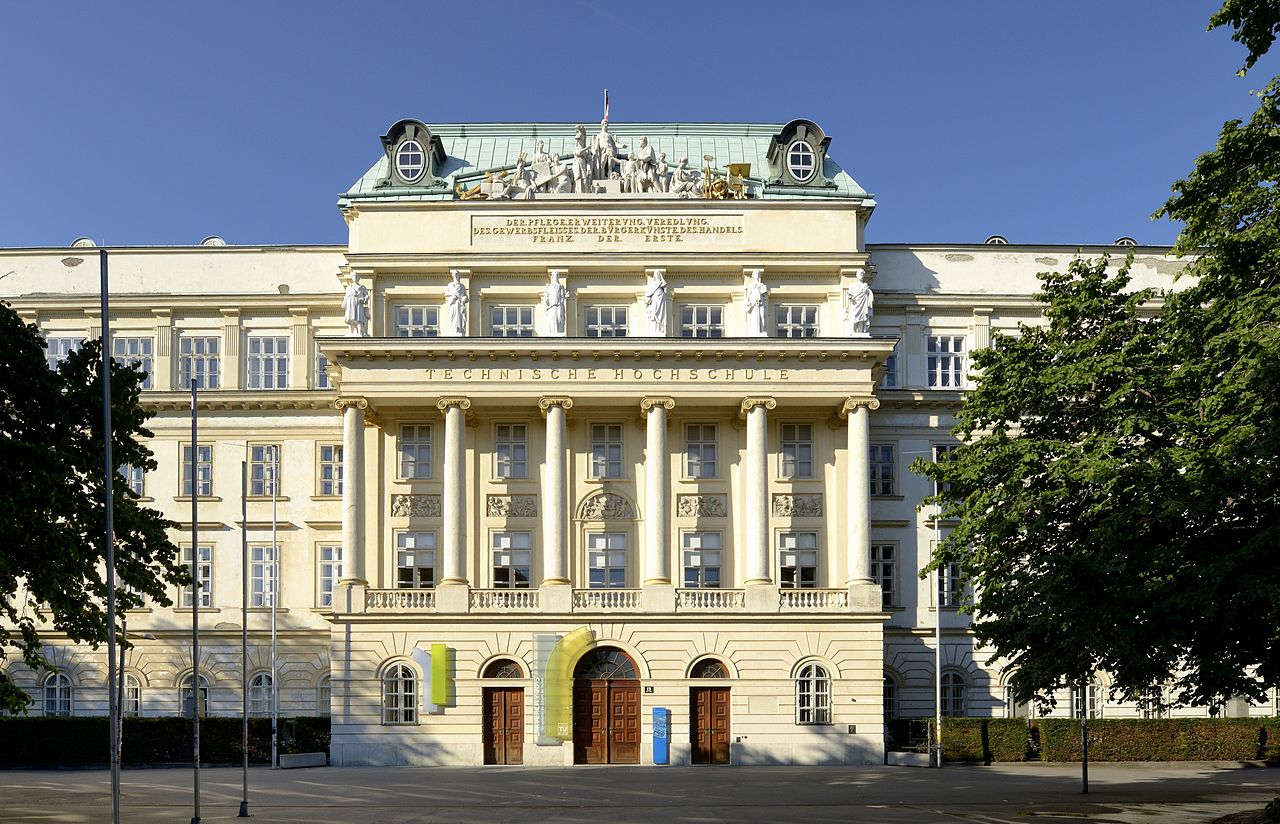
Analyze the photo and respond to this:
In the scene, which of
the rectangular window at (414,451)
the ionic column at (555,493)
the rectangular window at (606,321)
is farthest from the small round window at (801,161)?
the rectangular window at (414,451)

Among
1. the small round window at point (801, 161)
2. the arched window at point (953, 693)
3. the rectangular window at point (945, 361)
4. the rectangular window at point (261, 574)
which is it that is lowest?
the arched window at point (953, 693)

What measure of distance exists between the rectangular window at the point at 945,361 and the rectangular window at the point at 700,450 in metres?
9.77

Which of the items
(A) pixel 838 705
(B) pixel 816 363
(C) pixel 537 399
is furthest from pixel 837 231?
(A) pixel 838 705

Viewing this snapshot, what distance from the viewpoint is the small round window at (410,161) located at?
6244 cm

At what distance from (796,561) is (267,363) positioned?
75.1 ft

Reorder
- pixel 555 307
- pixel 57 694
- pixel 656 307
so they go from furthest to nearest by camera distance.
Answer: pixel 57 694 < pixel 555 307 < pixel 656 307

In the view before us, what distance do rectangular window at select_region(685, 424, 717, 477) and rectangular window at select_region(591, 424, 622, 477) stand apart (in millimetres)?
2612

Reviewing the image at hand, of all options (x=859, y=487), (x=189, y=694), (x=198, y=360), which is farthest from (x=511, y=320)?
(x=189, y=694)

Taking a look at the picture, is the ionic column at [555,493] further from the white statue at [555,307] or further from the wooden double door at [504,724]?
the wooden double door at [504,724]

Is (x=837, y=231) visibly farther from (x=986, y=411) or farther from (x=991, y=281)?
(x=986, y=411)

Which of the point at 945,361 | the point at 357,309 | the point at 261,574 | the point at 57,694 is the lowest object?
the point at 57,694

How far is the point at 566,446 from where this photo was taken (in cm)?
5756

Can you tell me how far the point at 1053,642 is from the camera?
33.9 m

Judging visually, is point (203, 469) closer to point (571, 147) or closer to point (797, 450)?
point (571, 147)
